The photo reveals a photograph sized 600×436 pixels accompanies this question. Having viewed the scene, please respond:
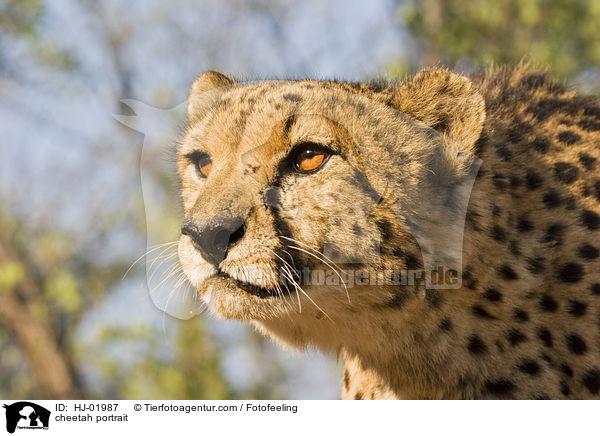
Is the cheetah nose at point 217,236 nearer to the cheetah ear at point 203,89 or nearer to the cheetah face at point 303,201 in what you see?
the cheetah face at point 303,201

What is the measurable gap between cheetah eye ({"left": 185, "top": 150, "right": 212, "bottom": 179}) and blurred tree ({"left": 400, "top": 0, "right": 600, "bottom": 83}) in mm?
2805

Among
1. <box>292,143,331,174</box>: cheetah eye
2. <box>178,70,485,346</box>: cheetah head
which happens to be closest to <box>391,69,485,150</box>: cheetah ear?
<box>178,70,485,346</box>: cheetah head

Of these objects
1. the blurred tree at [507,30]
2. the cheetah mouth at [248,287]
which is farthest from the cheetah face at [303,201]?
the blurred tree at [507,30]

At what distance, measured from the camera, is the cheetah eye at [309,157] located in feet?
7.91

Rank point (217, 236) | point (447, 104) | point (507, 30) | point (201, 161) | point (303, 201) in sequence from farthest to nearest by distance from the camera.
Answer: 1. point (507, 30)
2. point (201, 161)
3. point (447, 104)
4. point (303, 201)
5. point (217, 236)

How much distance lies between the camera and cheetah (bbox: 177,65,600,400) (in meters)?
2.35

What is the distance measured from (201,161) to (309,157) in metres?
0.45

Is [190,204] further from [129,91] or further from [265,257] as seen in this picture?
[129,91]

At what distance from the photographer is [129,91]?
5430mm

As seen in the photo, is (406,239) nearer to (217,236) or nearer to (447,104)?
(447,104)

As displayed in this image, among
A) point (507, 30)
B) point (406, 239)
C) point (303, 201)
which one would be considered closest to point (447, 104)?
point (406, 239)

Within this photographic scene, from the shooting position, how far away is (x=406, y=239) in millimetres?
2391

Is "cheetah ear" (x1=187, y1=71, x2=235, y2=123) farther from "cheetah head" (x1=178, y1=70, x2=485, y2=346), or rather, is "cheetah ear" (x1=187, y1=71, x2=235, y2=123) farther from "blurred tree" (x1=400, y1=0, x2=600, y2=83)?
"blurred tree" (x1=400, y1=0, x2=600, y2=83)
